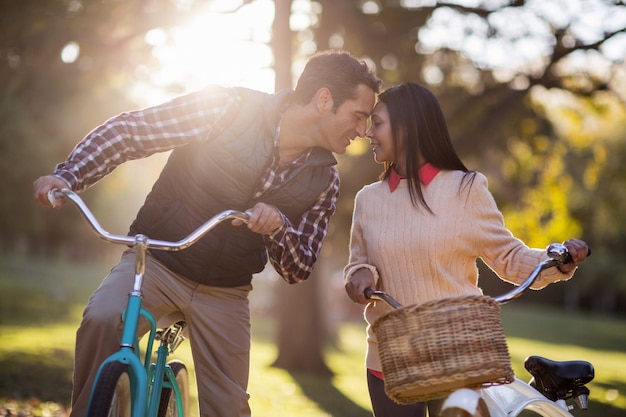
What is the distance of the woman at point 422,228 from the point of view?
3.72 m

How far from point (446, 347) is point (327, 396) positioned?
30.5 feet

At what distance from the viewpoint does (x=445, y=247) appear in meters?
3.72

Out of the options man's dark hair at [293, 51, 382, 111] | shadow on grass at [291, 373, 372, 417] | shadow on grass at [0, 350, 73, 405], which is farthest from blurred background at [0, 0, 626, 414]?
man's dark hair at [293, 51, 382, 111]

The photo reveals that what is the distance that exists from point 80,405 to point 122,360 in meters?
0.49

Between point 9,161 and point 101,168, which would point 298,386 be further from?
point 9,161

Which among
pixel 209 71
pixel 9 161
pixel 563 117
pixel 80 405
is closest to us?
pixel 80 405

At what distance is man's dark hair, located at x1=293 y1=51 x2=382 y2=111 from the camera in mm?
4254

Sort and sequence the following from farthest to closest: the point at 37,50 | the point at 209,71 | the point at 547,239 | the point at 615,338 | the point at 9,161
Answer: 1. the point at 615,338
2. the point at 9,161
3. the point at 547,239
4. the point at 209,71
5. the point at 37,50

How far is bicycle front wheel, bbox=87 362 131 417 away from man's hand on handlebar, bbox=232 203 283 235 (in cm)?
72

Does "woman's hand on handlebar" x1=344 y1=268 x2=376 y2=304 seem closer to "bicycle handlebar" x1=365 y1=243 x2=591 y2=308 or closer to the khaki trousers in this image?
"bicycle handlebar" x1=365 y1=243 x2=591 y2=308

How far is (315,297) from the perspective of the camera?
14.9m

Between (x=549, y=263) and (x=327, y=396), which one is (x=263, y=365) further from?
(x=549, y=263)

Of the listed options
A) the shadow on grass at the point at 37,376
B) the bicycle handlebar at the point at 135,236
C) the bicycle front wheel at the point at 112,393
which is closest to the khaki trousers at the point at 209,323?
the bicycle handlebar at the point at 135,236

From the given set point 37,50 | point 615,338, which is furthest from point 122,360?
point 615,338
